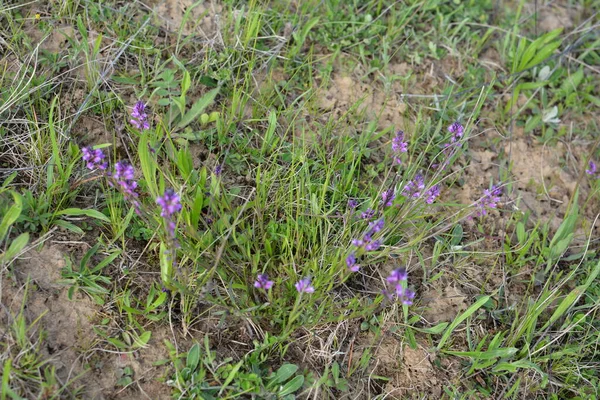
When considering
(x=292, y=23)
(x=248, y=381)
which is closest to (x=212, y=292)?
(x=248, y=381)

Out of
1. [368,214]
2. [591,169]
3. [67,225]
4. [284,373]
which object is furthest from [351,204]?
[591,169]

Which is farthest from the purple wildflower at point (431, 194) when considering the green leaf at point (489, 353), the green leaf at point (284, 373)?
the green leaf at point (284, 373)

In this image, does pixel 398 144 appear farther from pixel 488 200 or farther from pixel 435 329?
pixel 435 329

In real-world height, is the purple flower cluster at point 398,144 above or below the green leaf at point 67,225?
above

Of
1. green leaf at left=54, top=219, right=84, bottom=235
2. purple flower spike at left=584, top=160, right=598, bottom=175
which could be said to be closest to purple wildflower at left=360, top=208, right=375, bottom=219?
green leaf at left=54, top=219, right=84, bottom=235

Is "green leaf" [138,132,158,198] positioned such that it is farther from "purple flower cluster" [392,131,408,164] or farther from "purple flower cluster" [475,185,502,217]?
"purple flower cluster" [475,185,502,217]

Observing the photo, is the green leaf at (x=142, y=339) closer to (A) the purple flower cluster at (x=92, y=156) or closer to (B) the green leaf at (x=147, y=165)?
(B) the green leaf at (x=147, y=165)

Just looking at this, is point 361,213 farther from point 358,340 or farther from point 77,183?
point 77,183
